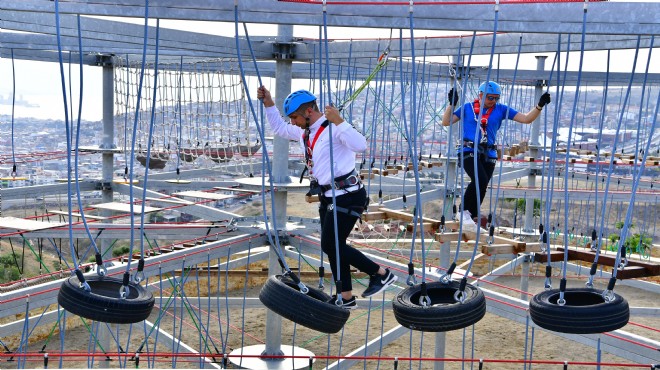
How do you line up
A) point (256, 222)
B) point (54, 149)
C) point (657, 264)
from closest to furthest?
point (657, 264)
point (256, 222)
point (54, 149)

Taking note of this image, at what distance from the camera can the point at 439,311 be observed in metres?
4.64

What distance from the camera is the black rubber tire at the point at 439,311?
4.65 metres

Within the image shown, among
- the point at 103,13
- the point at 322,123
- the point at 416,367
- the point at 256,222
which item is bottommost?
the point at 416,367

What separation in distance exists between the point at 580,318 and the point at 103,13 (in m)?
3.03

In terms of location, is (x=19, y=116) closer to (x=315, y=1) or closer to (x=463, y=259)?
(x=463, y=259)

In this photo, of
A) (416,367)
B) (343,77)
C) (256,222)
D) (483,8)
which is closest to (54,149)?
(343,77)

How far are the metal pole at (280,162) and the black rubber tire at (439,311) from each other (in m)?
3.49

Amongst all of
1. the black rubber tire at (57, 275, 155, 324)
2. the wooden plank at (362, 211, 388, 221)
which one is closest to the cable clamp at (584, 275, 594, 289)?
the black rubber tire at (57, 275, 155, 324)

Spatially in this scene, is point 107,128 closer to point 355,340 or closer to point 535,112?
point 355,340

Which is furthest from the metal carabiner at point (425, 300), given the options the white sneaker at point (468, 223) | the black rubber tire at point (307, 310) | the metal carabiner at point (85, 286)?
the white sneaker at point (468, 223)

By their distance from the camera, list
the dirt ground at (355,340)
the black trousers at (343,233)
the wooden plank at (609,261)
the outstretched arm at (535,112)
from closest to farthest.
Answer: the black trousers at (343,233) → the outstretched arm at (535,112) → the wooden plank at (609,261) → the dirt ground at (355,340)

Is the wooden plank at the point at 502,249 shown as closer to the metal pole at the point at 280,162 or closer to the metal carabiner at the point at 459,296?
the metal carabiner at the point at 459,296

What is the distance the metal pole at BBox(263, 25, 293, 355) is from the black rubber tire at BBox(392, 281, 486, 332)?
3.49 metres

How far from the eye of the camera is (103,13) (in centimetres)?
481
